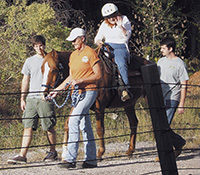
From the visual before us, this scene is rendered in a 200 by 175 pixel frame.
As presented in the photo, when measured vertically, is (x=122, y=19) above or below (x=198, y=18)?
below

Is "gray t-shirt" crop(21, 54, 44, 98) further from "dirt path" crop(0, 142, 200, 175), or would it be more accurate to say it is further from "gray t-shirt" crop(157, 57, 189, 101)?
"gray t-shirt" crop(157, 57, 189, 101)

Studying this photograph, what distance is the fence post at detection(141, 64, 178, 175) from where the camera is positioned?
17.7ft

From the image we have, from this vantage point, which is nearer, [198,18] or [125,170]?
[125,170]

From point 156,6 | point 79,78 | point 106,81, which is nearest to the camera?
point 79,78

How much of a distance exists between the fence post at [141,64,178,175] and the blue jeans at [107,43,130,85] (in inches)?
139

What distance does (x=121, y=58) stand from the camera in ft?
29.5

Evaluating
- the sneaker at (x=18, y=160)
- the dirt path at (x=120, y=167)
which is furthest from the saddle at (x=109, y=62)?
the sneaker at (x=18, y=160)

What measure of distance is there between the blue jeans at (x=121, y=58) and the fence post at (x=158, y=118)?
3538 millimetres

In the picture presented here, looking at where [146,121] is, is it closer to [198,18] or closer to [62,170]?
[62,170]

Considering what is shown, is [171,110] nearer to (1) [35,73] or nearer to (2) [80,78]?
(2) [80,78]

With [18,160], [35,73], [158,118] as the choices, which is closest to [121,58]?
[35,73]

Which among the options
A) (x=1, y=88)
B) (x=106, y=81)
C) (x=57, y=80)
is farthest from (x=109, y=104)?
(x=1, y=88)

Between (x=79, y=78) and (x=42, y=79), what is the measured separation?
1.32 m

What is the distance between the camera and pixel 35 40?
842 centimetres
